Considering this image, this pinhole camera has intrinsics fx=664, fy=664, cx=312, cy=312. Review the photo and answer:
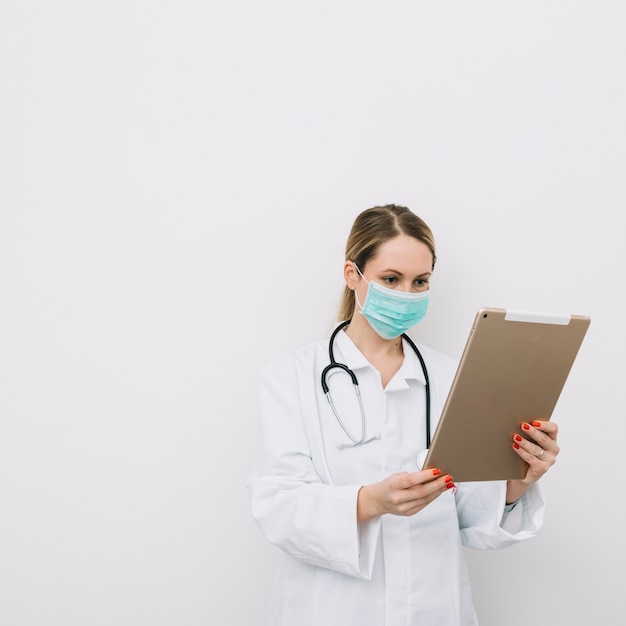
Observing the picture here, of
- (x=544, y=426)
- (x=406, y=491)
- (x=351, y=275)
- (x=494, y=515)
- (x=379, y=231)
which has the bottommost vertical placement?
(x=494, y=515)

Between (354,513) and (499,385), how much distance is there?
39 cm

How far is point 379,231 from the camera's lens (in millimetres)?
1556

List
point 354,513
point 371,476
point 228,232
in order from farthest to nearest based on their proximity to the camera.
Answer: point 228,232, point 371,476, point 354,513

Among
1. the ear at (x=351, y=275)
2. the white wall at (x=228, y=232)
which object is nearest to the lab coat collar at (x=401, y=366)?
the ear at (x=351, y=275)

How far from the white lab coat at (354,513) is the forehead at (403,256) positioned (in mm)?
222

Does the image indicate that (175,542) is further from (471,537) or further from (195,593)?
(471,537)

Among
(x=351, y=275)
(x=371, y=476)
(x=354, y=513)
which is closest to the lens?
(x=354, y=513)

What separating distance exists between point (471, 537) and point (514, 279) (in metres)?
0.73

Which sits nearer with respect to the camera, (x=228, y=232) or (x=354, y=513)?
(x=354, y=513)

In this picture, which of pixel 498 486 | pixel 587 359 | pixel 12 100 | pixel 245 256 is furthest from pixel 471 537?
pixel 12 100

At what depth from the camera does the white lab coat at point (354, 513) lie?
1.38 meters

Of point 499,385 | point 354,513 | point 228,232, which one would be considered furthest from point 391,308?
point 228,232

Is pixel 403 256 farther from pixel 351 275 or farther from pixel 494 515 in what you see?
pixel 494 515

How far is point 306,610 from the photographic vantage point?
147 cm
